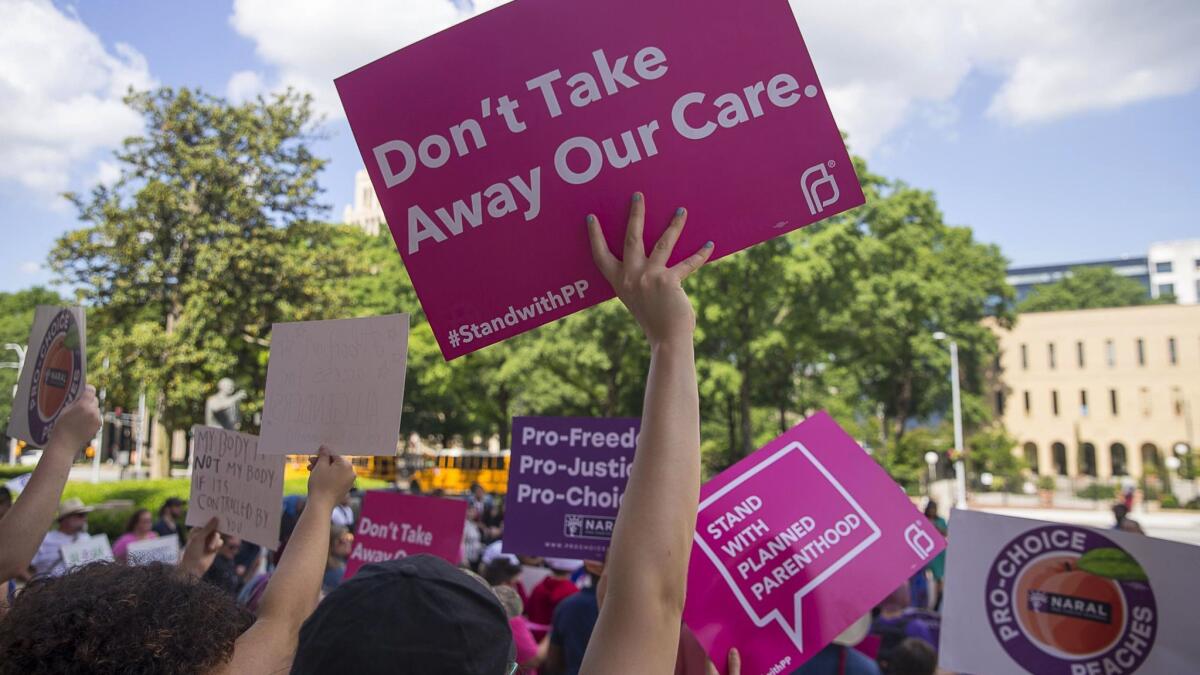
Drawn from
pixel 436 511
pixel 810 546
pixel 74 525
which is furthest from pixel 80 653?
pixel 74 525

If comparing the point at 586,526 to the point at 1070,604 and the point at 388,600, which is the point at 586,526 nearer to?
the point at 1070,604

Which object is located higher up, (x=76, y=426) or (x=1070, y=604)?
(x=76, y=426)

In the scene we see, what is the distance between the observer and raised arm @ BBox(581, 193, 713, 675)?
1350mm

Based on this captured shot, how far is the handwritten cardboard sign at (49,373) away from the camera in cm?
339

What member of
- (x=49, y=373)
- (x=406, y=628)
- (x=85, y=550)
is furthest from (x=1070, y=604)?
(x=85, y=550)

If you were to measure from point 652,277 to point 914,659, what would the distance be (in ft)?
9.73

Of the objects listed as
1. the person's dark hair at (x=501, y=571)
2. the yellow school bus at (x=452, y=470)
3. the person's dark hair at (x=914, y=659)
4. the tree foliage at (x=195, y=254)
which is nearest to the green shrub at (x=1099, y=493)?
the yellow school bus at (x=452, y=470)

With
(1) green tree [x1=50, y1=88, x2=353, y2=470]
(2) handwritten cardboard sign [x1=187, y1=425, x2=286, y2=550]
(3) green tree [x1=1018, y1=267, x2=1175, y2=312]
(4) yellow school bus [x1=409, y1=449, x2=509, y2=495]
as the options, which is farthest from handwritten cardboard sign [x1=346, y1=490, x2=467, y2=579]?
(3) green tree [x1=1018, y1=267, x2=1175, y2=312]

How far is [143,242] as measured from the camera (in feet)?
81.1

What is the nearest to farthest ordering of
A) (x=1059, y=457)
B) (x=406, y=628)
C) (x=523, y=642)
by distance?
(x=406, y=628) < (x=523, y=642) < (x=1059, y=457)

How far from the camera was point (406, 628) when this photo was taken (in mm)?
1120

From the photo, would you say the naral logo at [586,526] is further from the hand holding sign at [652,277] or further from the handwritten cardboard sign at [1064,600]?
the hand holding sign at [652,277]

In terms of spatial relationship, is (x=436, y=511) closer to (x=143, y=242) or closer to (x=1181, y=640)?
(x=1181, y=640)

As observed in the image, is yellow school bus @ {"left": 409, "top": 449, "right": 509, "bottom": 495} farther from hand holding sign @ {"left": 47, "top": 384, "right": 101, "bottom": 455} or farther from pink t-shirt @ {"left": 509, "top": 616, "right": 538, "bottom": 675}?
hand holding sign @ {"left": 47, "top": 384, "right": 101, "bottom": 455}
